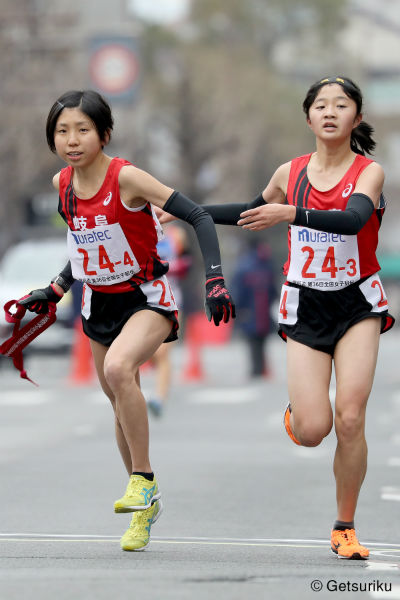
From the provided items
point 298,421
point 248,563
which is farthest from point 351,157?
point 248,563

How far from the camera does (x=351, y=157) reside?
6727 mm

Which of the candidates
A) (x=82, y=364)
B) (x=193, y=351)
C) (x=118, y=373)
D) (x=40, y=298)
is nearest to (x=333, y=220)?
(x=118, y=373)

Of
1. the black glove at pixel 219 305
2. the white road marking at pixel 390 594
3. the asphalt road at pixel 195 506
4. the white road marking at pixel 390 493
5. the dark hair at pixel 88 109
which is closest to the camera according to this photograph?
the white road marking at pixel 390 594

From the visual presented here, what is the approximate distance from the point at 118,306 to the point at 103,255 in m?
0.29

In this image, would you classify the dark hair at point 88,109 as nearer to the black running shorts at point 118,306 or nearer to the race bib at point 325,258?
the black running shorts at point 118,306

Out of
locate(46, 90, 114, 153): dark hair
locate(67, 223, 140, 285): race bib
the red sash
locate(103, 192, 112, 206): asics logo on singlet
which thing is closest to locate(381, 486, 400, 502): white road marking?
the red sash

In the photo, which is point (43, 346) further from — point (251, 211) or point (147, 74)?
point (147, 74)

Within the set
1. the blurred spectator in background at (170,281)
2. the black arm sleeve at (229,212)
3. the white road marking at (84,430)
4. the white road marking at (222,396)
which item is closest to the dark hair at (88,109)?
the black arm sleeve at (229,212)

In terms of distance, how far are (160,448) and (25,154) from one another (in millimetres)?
23943

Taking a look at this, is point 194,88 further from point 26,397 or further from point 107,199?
point 107,199

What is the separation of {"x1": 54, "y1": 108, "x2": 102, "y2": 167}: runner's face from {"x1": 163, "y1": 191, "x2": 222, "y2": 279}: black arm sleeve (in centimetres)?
42

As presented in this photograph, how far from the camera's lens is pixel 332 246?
6.62 metres

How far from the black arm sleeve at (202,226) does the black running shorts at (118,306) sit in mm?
390

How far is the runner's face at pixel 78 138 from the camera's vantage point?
22.1 ft
